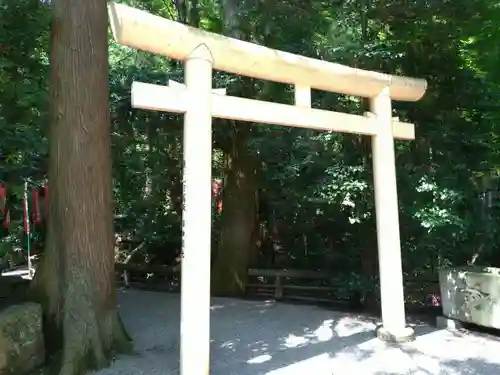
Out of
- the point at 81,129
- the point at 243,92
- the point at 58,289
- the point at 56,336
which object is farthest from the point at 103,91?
the point at 243,92

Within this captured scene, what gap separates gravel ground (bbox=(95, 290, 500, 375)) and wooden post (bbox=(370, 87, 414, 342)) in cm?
24

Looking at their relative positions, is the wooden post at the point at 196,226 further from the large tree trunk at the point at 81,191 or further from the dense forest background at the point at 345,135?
the dense forest background at the point at 345,135

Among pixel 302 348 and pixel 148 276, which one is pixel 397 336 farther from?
pixel 148 276

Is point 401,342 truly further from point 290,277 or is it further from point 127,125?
point 127,125

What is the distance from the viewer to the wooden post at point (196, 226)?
399 centimetres

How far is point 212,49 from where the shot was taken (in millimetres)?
4281

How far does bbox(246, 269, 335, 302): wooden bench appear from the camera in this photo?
→ 8773 millimetres

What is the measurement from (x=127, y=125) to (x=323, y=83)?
435 cm

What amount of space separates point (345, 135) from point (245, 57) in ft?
10.4

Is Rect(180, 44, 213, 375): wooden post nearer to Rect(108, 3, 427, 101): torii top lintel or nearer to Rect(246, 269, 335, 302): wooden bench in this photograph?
Rect(108, 3, 427, 101): torii top lintel

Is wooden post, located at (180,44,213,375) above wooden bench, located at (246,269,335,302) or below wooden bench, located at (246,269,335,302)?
above

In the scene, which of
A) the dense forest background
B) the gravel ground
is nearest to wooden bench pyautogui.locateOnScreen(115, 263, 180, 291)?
the dense forest background

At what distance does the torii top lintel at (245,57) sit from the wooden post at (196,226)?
0.57ft

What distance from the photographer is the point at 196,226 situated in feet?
13.3
